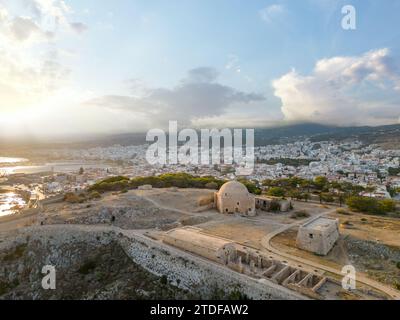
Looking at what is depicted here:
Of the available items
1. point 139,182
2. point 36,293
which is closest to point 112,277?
point 36,293

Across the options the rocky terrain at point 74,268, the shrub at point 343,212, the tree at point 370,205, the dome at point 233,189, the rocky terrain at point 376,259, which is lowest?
the rocky terrain at point 74,268

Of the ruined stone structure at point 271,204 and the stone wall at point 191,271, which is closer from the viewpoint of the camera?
the stone wall at point 191,271

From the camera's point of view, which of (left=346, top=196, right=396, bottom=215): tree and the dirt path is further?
(left=346, top=196, right=396, bottom=215): tree

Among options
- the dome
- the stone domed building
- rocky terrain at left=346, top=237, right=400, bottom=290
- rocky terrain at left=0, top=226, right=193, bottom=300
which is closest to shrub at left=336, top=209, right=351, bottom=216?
rocky terrain at left=346, top=237, right=400, bottom=290

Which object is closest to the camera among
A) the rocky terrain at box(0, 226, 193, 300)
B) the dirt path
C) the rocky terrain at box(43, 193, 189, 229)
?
the dirt path

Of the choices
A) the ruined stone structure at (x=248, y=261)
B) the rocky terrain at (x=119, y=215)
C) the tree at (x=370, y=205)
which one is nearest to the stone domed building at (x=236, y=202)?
the rocky terrain at (x=119, y=215)

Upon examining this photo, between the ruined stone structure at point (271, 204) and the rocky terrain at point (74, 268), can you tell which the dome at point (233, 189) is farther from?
the rocky terrain at point (74, 268)

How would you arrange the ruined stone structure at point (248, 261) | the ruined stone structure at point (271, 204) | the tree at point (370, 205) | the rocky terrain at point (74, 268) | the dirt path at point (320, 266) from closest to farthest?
the dirt path at point (320, 266) < the ruined stone structure at point (248, 261) < the rocky terrain at point (74, 268) < the tree at point (370, 205) < the ruined stone structure at point (271, 204)

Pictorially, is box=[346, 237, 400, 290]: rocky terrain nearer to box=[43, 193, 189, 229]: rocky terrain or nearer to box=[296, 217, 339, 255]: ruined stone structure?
box=[296, 217, 339, 255]: ruined stone structure
